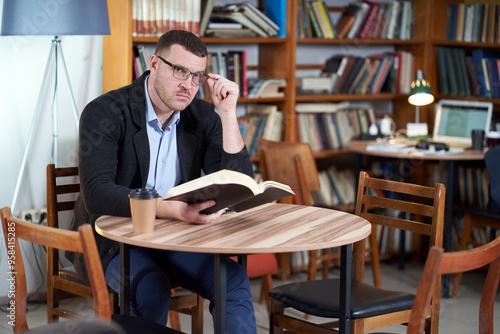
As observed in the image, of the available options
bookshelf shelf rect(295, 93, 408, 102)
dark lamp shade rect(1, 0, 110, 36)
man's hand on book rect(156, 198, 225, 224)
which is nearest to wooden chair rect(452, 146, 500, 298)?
bookshelf shelf rect(295, 93, 408, 102)

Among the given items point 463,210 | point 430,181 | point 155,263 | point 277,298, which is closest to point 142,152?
point 155,263

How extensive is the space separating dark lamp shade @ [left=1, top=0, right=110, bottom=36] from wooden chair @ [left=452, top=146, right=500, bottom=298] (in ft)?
6.69

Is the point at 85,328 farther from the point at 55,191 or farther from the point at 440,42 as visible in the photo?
the point at 440,42

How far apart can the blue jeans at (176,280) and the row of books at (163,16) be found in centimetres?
152

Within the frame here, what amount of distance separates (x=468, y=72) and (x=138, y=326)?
10.6ft

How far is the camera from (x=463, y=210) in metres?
3.83

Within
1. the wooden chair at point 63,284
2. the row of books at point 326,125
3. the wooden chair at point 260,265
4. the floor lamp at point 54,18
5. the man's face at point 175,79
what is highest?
the floor lamp at point 54,18

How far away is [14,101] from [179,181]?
4.33 feet

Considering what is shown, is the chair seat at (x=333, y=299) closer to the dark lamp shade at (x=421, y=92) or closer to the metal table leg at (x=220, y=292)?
the metal table leg at (x=220, y=292)

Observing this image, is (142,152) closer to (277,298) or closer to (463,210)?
(277,298)

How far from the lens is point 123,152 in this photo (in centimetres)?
230

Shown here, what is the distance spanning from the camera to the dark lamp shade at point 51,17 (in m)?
2.87

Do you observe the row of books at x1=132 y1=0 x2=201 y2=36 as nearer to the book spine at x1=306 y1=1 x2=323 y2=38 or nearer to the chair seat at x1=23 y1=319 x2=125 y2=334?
the book spine at x1=306 y1=1 x2=323 y2=38

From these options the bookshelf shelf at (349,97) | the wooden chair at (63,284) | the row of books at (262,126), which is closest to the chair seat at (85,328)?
the wooden chair at (63,284)
